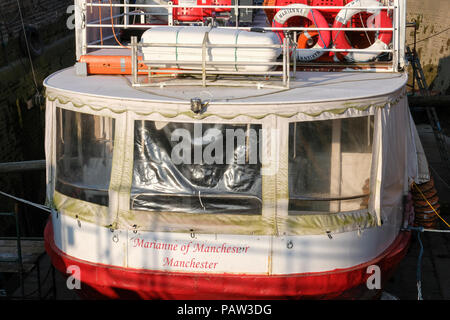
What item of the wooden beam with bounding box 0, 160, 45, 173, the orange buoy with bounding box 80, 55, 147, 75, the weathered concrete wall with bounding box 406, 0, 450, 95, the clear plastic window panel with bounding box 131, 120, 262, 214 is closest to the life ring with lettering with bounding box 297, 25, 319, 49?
the orange buoy with bounding box 80, 55, 147, 75

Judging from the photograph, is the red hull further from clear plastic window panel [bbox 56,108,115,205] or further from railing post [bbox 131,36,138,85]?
railing post [bbox 131,36,138,85]

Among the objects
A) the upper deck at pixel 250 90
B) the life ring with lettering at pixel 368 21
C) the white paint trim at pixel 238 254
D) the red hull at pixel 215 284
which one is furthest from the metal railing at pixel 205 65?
the red hull at pixel 215 284

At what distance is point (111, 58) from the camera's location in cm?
947

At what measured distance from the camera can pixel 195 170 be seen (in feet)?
26.2

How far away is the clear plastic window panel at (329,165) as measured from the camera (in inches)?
311

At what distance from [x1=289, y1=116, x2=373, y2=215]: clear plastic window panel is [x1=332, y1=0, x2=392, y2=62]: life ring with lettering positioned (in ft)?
6.96

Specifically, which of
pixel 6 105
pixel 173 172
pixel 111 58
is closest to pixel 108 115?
pixel 173 172

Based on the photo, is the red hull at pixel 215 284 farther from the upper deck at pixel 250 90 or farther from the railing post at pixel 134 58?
the railing post at pixel 134 58

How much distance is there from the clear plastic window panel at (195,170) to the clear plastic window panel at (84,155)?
430 millimetres

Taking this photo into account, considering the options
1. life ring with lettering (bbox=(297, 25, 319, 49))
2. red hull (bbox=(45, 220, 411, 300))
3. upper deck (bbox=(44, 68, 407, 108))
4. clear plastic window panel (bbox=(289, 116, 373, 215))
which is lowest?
red hull (bbox=(45, 220, 411, 300))

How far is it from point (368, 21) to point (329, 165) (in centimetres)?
429

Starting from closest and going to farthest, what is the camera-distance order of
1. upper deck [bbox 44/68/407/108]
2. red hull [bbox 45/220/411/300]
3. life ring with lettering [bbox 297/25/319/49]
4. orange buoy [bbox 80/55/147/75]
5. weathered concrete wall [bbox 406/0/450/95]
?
upper deck [bbox 44/68/407/108] < red hull [bbox 45/220/411/300] < orange buoy [bbox 80/55/147/75] < life ring with lettering [bbox 297/25/319/49] < weathered concrete wall [bbox 406/0/450/95]

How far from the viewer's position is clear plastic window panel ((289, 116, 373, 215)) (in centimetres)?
789

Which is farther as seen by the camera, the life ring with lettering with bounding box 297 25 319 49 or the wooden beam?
the wooden beam
